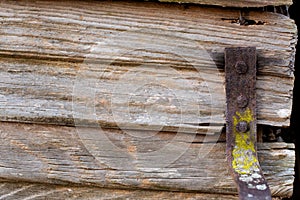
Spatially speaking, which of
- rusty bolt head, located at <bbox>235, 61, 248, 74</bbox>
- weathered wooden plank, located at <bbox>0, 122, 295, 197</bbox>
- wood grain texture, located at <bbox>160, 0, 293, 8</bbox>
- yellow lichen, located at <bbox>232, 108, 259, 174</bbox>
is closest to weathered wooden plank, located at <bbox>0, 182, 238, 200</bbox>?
weathered wooden plank, located at <bbox>0, 122, 295, 197</bbox>

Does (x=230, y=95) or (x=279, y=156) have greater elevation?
(x=230, y=95)

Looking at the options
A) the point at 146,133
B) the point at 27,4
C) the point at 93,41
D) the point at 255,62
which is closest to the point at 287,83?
the point at 255,62

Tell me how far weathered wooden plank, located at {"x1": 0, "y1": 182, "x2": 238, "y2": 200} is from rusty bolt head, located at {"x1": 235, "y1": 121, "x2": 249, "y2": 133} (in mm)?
181

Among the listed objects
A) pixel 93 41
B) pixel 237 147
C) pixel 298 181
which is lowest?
pixel 298 181

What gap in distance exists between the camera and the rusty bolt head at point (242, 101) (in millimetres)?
875

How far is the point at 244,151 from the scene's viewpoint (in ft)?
2.84

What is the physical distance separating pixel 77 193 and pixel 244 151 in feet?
1.35

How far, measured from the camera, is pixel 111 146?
93cm

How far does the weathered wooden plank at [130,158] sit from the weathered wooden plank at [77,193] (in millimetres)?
21

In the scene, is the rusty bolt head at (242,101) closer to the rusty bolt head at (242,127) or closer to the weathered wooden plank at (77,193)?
the rusty bolt head at (242,127)

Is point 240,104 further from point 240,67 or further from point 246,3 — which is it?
point 246,3

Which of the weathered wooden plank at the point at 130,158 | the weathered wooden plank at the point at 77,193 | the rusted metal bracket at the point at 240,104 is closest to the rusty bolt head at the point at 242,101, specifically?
the rusted metal bracket at the point at 240,104

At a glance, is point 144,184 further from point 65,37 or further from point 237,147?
point 65,37

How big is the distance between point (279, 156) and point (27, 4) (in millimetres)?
677
